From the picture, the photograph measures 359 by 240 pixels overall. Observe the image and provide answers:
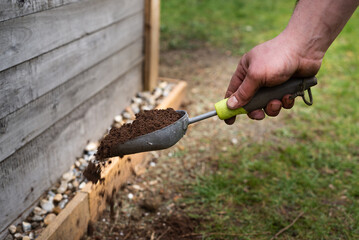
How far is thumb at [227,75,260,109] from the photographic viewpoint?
1.96 meters

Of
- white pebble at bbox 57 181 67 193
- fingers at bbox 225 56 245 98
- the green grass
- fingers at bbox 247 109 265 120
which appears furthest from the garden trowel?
the green grass

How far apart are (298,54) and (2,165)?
1.69 metres

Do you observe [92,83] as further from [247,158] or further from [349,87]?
[349,87]

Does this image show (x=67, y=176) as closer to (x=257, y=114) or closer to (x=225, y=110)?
(x=225, y=110)

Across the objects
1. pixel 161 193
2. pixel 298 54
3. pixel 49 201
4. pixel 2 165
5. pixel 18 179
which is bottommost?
pixel 161 193

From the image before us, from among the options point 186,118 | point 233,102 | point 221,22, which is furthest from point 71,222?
point 221,22

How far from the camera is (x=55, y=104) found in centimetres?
235

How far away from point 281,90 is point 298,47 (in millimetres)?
247

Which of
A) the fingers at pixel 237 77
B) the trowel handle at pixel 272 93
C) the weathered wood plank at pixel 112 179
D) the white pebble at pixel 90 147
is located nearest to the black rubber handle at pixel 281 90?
the trowel handle at pixel 272 93

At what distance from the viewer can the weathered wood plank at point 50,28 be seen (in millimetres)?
1852

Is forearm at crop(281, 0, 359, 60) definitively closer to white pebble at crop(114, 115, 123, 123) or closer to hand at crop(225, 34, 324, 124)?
hand at crop(225, 34, 324, 124)

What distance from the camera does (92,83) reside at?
279 cm

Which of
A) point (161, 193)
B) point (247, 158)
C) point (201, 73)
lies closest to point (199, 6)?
point (201, 73)

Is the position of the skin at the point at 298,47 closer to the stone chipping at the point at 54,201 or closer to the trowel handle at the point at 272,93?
the trowel handle at the point at 272,93
